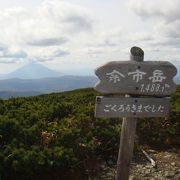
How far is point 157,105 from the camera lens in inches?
273

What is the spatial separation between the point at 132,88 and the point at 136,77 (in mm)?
235

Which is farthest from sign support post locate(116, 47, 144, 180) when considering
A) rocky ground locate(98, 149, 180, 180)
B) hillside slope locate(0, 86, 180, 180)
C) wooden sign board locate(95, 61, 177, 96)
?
hillside slope locate(0, 86, 180, 180)

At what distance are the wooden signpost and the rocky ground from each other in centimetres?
233

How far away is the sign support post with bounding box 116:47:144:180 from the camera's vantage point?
6.76 m

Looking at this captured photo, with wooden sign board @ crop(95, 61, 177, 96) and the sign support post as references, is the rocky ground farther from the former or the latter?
wooden sign board @ crop(95, 61, 177, 96)

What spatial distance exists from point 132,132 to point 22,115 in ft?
15.5

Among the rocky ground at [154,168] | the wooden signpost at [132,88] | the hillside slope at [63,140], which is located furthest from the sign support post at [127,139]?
the hillside slope at [63,140]

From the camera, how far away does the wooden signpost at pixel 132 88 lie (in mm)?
6594

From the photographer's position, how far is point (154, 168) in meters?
9.52

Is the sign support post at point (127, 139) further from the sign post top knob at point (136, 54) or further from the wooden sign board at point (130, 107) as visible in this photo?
the wooden sign board at point (130, 107)

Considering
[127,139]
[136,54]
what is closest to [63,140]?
[127,139]

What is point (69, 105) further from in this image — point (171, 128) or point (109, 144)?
point (171, 128)

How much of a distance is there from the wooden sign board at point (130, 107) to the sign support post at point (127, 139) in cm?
28

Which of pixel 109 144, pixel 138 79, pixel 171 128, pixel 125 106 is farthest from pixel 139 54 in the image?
pixel 171 128
